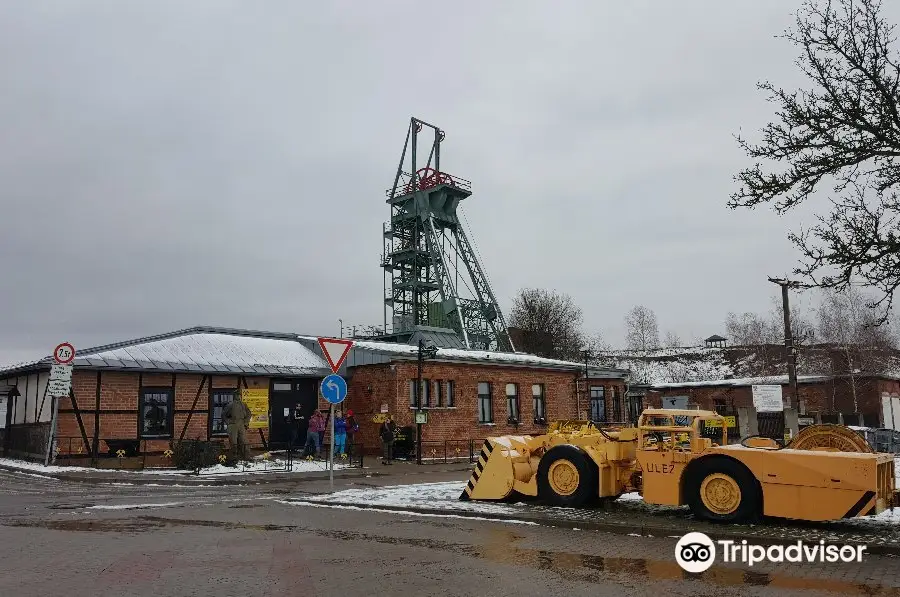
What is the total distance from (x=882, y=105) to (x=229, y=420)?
19.0m

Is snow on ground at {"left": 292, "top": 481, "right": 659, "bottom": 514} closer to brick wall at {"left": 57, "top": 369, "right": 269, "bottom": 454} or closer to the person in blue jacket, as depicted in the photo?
the person in blue jacket

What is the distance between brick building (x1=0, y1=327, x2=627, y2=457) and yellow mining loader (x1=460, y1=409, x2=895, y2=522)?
13.6 m

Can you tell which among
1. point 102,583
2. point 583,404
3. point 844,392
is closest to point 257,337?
point 583,404

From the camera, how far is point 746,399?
45938 millimetres

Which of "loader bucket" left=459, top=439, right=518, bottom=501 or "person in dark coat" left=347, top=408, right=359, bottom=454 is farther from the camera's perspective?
"person in dark coat" left=347, top=408, right=359, bottom=454

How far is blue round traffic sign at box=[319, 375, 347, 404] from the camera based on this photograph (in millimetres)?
14555

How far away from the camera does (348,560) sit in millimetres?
7836

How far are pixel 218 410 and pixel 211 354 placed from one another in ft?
7.10

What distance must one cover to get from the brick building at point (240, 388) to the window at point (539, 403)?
0.06 metres

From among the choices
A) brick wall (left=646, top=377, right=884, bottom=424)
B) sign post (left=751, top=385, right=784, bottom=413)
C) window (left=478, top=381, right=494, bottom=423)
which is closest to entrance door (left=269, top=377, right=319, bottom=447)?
window (left=478, top=381, right=494, bottom=423)

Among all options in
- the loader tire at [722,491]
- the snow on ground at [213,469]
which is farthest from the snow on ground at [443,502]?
the snow on ground at [213,469]

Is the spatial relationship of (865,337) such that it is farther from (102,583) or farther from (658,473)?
(102,583)

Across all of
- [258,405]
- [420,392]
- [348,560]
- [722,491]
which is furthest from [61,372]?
[722,491]

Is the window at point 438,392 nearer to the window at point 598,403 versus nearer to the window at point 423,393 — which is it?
the window at point 423,393
